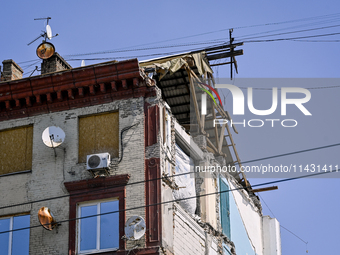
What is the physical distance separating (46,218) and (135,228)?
10.3ft

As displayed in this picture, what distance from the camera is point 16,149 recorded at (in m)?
24.0

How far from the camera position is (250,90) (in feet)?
92.0

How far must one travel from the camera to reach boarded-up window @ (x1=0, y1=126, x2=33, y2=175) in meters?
23.7

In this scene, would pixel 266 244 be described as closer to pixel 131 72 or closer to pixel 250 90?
pixel 250 90

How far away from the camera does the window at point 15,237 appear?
22141 millimetres

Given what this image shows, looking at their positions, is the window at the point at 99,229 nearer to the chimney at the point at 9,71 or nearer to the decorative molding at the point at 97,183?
the decorative molding at the point at 97,183

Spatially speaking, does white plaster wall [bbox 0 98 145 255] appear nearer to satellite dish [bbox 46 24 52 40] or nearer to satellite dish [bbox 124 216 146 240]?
satellite dish [bbox 124 216 146 240]

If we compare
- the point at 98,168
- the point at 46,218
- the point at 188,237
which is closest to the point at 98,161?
the point at 98,168

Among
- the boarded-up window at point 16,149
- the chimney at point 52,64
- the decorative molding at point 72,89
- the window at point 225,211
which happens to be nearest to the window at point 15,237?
the boarded-up window at point 16,149

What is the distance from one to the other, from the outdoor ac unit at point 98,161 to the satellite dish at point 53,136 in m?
1.35

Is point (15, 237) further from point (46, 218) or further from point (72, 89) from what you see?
point (72, 89)

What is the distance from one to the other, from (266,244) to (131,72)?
50.6ft

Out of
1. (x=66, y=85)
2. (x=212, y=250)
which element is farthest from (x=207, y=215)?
(x=66, y=85)

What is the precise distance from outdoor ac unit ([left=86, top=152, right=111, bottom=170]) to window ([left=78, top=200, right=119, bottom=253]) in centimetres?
123
